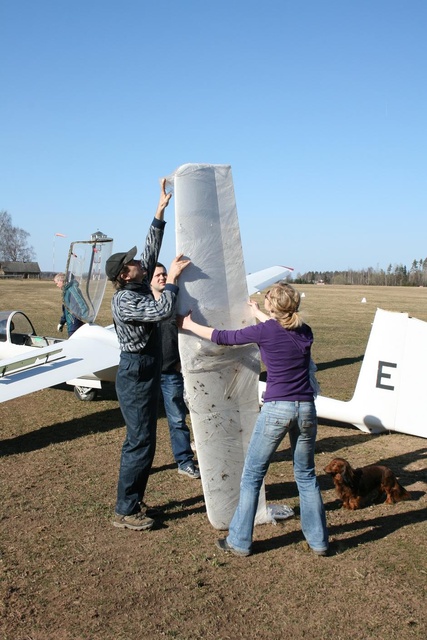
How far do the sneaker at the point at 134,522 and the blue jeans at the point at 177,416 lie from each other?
1.25m

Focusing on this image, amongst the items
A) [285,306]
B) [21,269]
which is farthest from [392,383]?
[21,269]

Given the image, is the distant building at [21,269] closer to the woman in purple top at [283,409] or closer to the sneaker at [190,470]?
the sneaker at [190,470]

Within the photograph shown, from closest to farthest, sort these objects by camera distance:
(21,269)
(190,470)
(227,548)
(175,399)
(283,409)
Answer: (283,409), (227,548), (190,470), (175,399), (21,269)

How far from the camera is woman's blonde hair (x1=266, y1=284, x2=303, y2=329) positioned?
3.77 meters

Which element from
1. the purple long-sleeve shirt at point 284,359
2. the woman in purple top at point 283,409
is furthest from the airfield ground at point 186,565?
the purple long-sleeve shirt at point 284,359

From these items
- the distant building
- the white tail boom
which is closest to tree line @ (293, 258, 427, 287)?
the distant building

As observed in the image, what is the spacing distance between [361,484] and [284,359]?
179 cm

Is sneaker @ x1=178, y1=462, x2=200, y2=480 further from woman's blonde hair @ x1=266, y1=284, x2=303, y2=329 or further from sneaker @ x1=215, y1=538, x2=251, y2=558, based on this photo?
woman's blonde hair @ x1=266, y1=284, x2=303, y2=329

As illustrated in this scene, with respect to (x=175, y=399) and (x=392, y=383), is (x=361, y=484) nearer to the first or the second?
(x=392, y=383)

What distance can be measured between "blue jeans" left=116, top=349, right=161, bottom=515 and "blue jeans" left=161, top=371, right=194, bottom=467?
126cm

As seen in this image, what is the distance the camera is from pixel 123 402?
14.2 ft

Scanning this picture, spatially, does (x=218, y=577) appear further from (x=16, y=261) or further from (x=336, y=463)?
(x=16, y=261)

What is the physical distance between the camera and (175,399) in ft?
18.9

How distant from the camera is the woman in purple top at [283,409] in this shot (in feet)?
12.4
